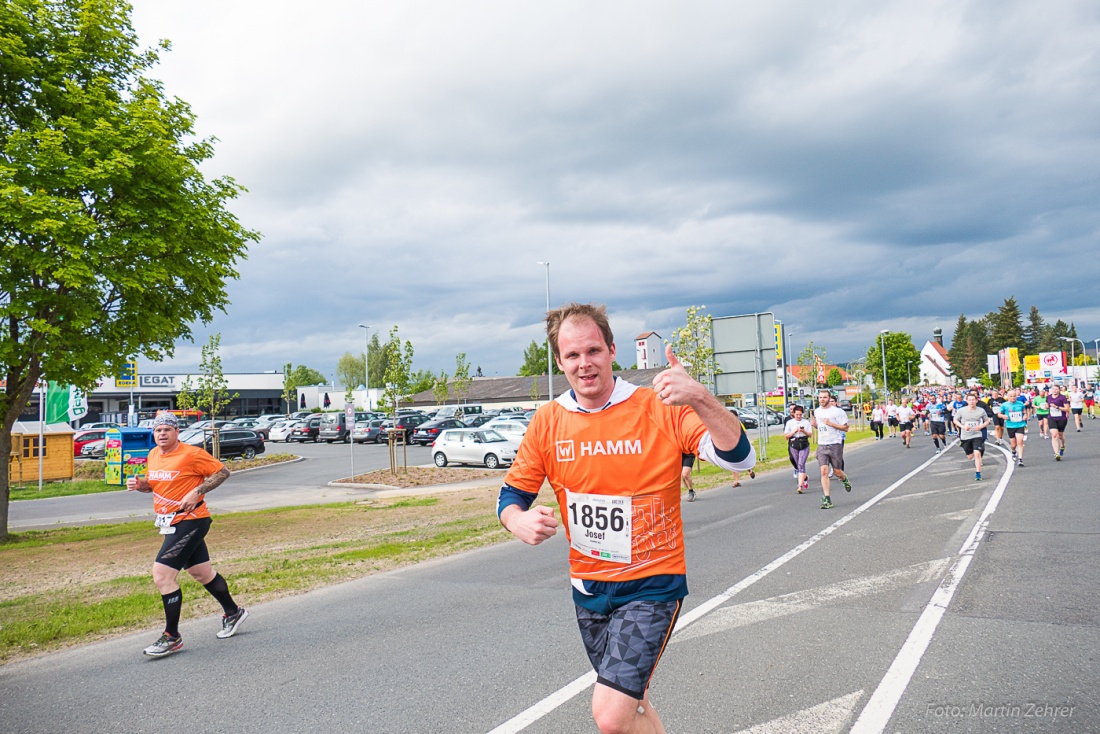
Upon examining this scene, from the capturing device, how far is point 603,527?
110 inches

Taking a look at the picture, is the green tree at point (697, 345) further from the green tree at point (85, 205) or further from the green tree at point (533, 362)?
the green tree at point (533, 362)

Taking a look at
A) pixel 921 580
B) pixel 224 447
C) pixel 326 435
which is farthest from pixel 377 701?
pixel 326 435

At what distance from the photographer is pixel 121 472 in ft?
77.4

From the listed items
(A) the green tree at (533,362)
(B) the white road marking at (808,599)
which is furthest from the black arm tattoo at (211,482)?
(A) the green tree at (533,362)

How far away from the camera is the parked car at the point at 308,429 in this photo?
49781 millimetres

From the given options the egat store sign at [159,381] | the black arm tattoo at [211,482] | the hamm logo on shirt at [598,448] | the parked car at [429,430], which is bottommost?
the parked car at [429,430]

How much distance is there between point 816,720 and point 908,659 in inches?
49.4

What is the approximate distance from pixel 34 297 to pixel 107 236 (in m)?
1.48

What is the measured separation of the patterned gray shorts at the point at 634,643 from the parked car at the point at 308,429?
4943 centimetres

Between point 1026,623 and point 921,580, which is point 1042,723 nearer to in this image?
point 1026,623

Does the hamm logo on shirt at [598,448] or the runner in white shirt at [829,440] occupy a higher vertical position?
the hamm logo on shirt at [598,448]

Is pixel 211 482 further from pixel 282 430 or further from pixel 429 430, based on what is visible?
pixel 282 430

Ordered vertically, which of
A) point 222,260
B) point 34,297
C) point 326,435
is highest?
A: point 222,260

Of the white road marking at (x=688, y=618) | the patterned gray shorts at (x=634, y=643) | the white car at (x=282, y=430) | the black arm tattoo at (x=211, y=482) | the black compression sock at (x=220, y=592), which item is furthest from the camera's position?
the white car at (x=282, y=430)
